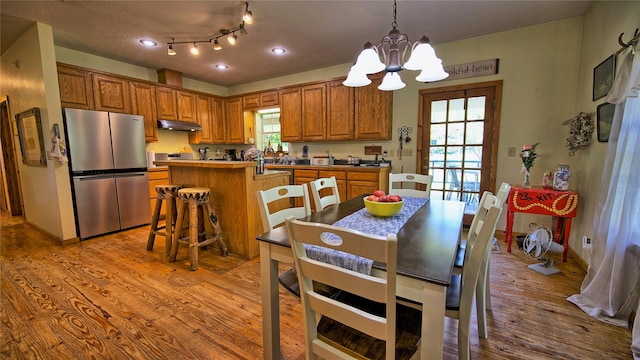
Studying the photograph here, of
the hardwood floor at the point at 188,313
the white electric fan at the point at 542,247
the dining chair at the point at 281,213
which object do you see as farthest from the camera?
the white electric fan at the point at 542,247

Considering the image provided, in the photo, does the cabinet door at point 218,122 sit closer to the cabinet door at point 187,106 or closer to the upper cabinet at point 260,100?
the cabinet door at point 187,106

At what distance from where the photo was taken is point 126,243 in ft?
10.6

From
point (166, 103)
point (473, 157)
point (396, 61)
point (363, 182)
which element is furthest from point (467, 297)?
point (166, 103)

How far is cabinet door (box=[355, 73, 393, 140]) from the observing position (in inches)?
152

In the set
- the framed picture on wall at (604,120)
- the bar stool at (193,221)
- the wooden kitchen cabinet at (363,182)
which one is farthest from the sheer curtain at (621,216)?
the bar stool at (193,221)

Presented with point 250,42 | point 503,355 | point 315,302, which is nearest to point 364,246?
point 315,302

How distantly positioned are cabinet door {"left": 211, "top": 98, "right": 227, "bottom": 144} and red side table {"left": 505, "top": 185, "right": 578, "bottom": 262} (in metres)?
4.95

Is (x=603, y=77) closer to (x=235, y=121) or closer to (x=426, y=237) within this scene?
(x=426, y=237)

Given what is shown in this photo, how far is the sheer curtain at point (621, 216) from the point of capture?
164 centimetres

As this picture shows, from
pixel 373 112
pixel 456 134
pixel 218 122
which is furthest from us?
pixel 218 122

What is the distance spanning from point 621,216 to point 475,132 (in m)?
1.94

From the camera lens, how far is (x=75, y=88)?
11.3ft

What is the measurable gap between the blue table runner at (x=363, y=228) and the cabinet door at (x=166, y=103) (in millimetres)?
4100

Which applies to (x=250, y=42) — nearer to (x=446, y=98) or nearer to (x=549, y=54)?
(x=446, y=98)
